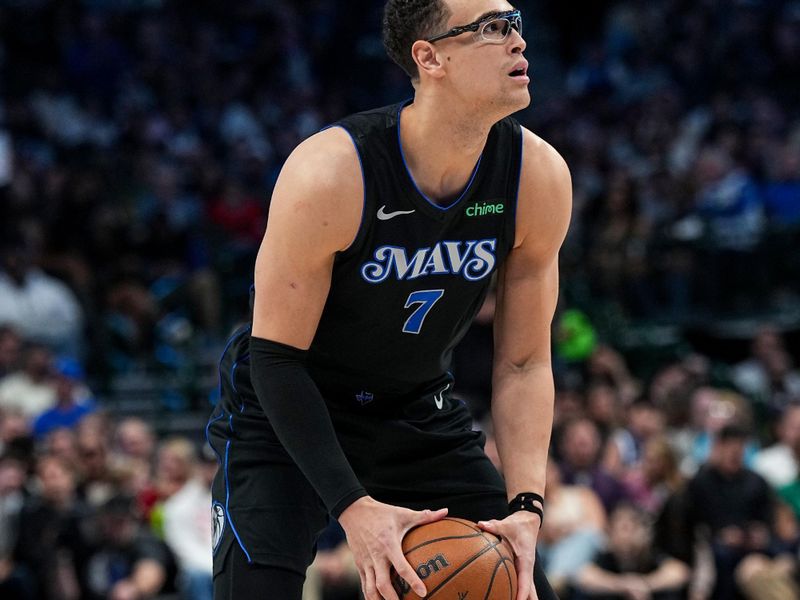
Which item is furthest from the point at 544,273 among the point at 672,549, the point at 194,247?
the point at 194,247

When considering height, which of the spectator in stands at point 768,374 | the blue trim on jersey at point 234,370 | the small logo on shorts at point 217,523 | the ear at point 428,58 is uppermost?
the ear at point 428,58

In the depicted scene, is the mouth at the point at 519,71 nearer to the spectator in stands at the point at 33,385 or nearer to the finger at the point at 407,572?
the finger at the point at 407,572

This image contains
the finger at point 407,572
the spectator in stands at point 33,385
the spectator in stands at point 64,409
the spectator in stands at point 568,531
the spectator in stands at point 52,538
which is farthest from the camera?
the spectator in stands at point 33,385

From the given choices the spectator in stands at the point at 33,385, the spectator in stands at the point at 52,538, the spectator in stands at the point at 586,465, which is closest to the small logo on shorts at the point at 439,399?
the spectator in stands at the point at 52,538

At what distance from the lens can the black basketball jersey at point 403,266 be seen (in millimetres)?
3939

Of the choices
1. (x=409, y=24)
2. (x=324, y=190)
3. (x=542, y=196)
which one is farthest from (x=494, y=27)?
(x=324, y=190)

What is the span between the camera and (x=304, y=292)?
3855 millimetres

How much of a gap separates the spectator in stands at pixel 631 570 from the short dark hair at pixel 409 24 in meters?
5.49

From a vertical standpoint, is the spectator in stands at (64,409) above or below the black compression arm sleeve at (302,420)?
below

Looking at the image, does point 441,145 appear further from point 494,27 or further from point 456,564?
point 456,564

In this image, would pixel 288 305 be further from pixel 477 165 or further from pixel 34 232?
pixel 34 232

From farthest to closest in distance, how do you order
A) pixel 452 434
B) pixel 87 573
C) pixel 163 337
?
1. pixel 163 337
2. pixel 87 573
3. pixel 452 434

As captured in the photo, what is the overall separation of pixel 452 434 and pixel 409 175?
794 mm

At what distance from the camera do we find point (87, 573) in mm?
9102
